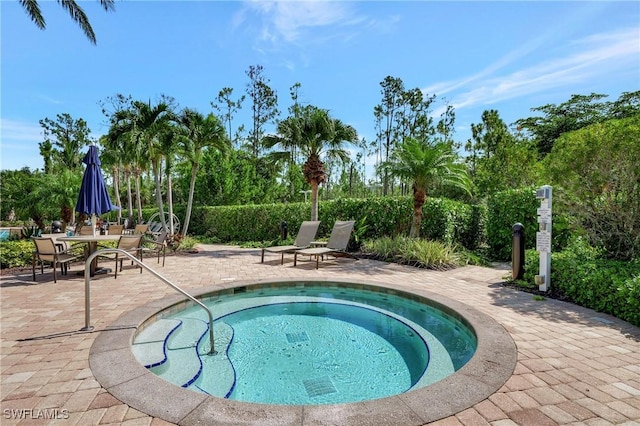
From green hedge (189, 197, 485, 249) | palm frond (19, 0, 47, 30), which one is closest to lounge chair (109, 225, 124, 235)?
green hedge (189, 197, 485, 249)

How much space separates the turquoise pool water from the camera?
3193mm

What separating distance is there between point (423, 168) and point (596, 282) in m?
5.35

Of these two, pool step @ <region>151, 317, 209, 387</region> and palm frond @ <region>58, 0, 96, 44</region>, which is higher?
palm frond @ <region>58, 0, 96, 44</region>

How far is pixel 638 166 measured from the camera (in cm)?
552

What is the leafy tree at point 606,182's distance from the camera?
18.5 feet

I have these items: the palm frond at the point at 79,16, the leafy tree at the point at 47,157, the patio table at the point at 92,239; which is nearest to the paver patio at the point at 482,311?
the patio table at the point at 92,239

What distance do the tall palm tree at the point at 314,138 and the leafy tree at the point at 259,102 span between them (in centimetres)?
1811

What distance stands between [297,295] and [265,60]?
2743 cm

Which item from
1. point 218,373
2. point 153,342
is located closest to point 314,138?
point 153,342

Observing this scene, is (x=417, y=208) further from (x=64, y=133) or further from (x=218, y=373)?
(x=64, y=133)

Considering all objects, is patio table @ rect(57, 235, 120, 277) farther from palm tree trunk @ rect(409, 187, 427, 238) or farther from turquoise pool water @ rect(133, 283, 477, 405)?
palm tree trunk @ rect(409, 187, 427, 238)

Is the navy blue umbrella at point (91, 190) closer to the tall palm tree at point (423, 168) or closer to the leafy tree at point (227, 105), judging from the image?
the tall palm tree at point (423, 168)

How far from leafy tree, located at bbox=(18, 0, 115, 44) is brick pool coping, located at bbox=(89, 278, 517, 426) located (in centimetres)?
1279

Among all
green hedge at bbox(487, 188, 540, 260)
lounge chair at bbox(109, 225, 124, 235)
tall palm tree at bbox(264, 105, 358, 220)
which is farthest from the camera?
tall palm tree at bbox(264, 105, 358, 220)
